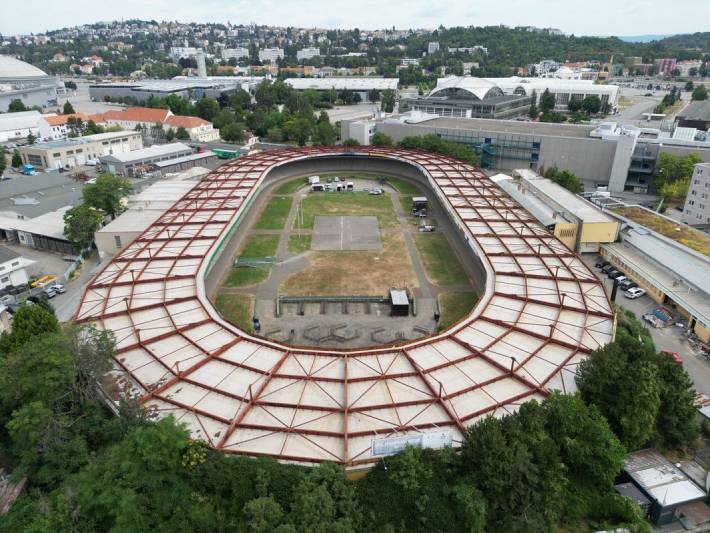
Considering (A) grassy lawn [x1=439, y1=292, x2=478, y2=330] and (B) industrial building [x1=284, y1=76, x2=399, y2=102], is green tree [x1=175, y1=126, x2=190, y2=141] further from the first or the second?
(A) grassy lawn [x1=439, y1=292, x2=478, y2=330]

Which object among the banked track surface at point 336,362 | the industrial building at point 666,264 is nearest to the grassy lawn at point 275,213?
the banked track surface at point 336,362

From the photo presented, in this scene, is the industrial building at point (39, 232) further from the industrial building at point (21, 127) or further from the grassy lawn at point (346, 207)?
the industrial building at point (21, 127)

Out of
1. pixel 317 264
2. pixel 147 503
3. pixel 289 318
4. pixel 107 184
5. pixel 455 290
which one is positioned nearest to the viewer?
pixel 147 503

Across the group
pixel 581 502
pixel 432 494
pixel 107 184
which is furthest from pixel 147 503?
pixel 107 184

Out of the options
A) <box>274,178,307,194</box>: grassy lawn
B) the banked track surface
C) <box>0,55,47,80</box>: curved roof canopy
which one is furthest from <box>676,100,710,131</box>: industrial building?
<box>0,55,47,80</box>: curved roof canopy

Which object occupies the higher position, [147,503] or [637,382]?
[637,382]

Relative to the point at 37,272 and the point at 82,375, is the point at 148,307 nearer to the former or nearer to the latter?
the point at 82,375

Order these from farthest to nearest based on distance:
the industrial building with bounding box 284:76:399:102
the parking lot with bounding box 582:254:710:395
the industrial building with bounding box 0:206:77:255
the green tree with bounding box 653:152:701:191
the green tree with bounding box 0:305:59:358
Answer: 1. the industrial building with bounding box 284:76:399:102
2. the green tree with bounding box 653:152:701:191
3. the industrial building with bounding box 0:206:77:255
4. the parking lot with bounding box 582:254:710:395
5. the green tree with bounding box 0:305:59:358

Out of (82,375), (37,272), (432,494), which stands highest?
(82,375)
